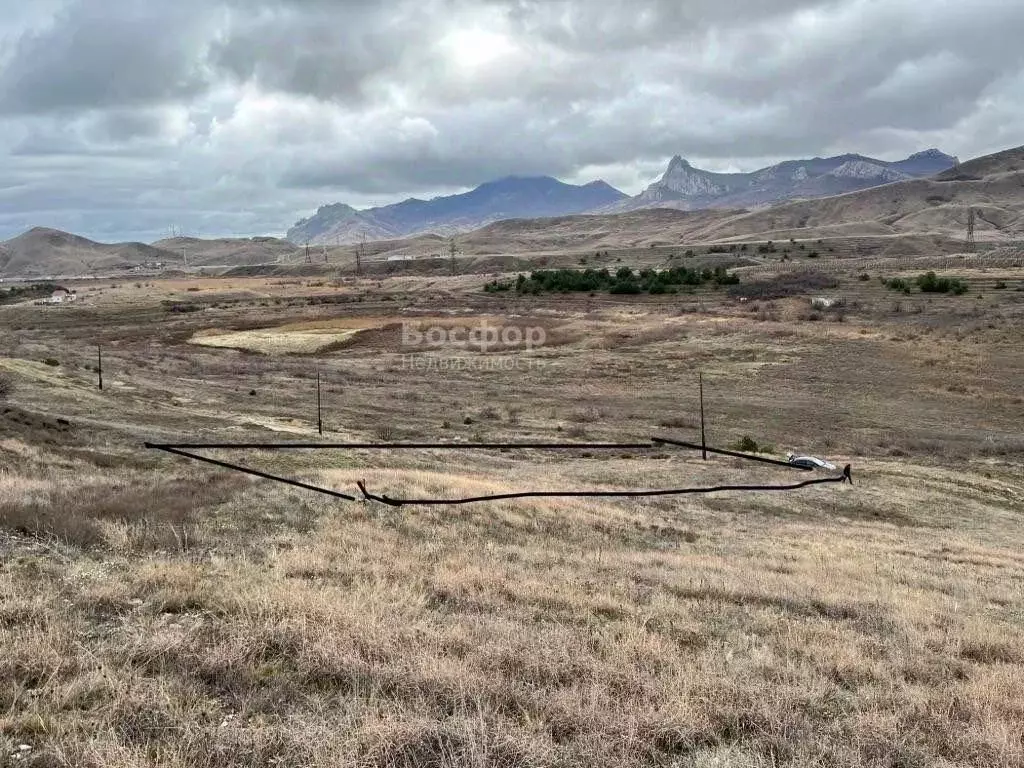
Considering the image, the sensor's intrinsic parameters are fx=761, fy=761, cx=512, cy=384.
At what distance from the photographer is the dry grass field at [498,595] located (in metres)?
4.89

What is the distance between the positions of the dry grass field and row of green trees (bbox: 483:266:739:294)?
183 ft

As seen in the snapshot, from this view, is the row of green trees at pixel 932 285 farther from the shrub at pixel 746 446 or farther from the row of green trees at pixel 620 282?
the shrub at pixel 746 446

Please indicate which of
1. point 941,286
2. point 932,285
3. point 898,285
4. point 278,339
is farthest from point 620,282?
point 278,339

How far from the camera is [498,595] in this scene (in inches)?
333

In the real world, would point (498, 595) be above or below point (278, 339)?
below

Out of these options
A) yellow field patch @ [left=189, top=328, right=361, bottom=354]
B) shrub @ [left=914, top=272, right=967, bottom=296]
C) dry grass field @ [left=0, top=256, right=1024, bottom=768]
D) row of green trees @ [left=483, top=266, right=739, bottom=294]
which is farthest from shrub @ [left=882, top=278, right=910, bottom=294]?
yellow field patch @ [left=189, top=328, right=361, bottom=354]

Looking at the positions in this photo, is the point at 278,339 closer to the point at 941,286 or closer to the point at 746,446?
the point at 746,446

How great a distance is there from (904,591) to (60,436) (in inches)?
782

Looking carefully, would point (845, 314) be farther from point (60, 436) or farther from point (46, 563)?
point (46, 563)

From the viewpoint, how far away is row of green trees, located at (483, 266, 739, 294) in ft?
290

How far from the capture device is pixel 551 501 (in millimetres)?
17500

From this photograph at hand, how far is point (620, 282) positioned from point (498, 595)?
84.8m

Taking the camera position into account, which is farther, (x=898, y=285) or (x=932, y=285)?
(x=898, y=285)

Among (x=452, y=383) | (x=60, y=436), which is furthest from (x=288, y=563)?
(x=452, y=383)
